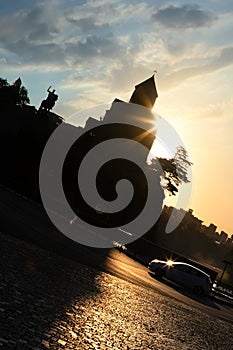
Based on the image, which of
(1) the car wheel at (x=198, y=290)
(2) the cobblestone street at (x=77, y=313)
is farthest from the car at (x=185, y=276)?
(2) the cobblestone street at (x=77, y=313)

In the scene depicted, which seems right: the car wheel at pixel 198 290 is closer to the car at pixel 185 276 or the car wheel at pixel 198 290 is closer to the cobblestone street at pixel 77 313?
the car at pixel 185 276

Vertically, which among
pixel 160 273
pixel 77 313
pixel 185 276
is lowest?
pixel 77 313

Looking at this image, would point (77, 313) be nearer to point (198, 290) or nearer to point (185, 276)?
point (185, 276)

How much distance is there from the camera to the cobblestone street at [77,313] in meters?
6.64

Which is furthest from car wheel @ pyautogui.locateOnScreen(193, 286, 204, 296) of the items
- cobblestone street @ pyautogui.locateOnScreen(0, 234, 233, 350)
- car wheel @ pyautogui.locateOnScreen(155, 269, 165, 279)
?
cobblestone street @ pyautogui.locateOnScreen(0, 234, 233, 350)

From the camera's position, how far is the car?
26125 millimetres

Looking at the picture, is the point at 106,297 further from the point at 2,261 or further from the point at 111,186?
the point at 111,186

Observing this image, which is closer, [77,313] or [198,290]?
[77,313]

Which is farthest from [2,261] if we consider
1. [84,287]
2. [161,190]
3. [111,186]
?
[161,190]

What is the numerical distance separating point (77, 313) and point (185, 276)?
1864 cm

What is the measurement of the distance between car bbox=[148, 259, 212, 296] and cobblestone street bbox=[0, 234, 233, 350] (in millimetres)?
10257

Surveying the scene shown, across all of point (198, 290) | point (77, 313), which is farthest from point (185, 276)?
point (77, 313)

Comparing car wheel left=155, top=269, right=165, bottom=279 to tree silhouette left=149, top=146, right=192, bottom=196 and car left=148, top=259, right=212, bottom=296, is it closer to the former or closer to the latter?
car left=148, top=259, right=212, bottom=296

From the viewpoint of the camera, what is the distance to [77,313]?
863cm
